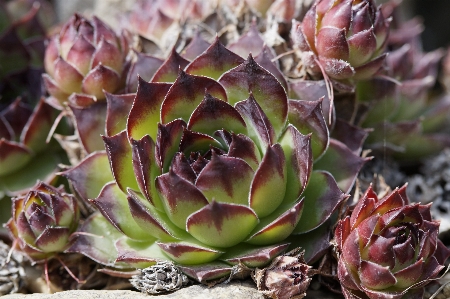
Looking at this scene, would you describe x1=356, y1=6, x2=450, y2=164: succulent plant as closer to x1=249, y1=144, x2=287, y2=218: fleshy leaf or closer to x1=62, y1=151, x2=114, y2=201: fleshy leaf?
x1=249, y1=144, x2=287, y2=218: fleshy leaf

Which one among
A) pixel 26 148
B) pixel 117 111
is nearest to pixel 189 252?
pixel 117 111

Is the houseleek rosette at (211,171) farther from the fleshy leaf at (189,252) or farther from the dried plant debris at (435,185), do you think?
the dried plant debris at (435,185)

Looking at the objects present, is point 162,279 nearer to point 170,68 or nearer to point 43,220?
point 43,220

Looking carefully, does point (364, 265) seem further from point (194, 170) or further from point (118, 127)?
point (118, 127)

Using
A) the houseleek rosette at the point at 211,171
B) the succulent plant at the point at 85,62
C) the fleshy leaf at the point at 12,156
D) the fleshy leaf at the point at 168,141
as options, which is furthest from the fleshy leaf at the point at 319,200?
the fleshy leaf at the point at 12,156

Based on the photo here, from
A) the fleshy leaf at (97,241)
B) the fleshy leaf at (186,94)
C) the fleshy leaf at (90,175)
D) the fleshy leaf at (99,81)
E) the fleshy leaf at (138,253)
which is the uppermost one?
the fleshy leaf at (186,94)
